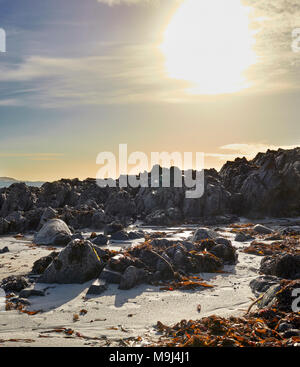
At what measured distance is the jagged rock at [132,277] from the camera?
11766mm

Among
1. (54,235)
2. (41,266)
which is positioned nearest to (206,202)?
(54,235)

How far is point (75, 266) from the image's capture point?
1284 centimetres

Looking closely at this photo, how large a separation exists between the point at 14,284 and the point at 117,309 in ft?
15.1

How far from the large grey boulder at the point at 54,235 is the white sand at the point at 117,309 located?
8596 mm

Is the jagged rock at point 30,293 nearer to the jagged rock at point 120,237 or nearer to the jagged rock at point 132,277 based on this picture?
the jagged rock at point 132,277

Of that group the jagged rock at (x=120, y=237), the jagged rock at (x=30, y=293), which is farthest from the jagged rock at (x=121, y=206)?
the jagged rock at (x=30, y=293)

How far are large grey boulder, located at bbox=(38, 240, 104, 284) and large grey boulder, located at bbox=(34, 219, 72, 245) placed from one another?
364 inches

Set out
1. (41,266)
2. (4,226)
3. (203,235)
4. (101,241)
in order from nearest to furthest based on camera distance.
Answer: (41,266) < (203,235) < (101,241) < (4,226)

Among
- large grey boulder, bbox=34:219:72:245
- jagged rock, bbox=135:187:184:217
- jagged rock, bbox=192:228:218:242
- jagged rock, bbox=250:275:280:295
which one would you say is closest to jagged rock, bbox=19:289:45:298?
jagged rock, bbox=250:275:280:295

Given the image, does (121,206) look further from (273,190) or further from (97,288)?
(97,288)

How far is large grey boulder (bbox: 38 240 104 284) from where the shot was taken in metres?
12.6
